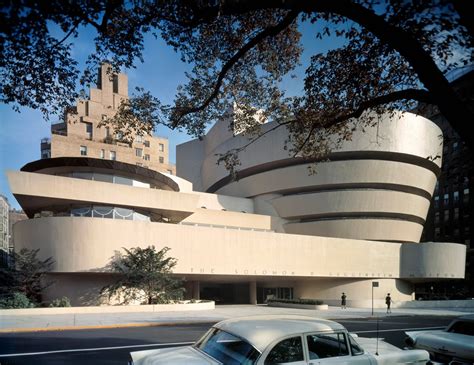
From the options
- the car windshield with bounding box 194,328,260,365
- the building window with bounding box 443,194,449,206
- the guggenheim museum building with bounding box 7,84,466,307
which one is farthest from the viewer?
the building window with bounding box 443,194,449,206

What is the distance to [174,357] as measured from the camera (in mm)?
5676

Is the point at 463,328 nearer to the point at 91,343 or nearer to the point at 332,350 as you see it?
the point at 332,350

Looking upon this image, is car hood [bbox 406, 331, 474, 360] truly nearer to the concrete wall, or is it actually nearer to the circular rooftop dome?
the concrete wall

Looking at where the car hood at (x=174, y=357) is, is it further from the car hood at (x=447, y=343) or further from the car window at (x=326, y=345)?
the car hood at (x=447, y=343)

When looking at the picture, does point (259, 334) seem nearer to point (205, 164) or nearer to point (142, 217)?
point (142, 217)

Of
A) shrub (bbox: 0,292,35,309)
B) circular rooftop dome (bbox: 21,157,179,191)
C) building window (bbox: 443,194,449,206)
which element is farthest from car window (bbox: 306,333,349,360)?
building window (bbox: 443,194,449,206)

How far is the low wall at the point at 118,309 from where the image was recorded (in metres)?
23.0

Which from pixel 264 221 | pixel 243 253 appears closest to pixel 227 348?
pixel 243 253

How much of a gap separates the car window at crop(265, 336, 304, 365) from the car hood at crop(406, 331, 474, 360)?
458 centimetres

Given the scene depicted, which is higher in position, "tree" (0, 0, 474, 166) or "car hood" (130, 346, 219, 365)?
"tree" (0, 0, 474, 166)

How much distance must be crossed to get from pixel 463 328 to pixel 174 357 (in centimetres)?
725

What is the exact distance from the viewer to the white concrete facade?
114 ft

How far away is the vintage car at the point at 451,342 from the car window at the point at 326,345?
336cm

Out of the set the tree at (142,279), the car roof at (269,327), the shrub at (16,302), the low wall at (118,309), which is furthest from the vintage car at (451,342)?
the shrub at (16,302)
